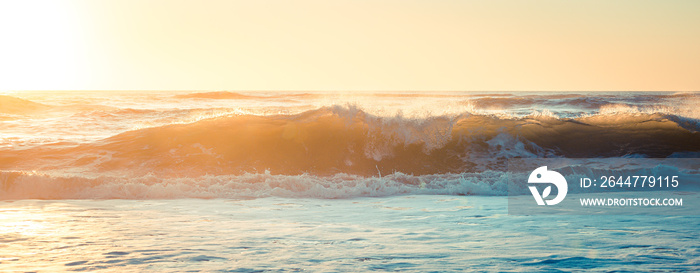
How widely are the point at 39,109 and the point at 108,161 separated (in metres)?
17.9

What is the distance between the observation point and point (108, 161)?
502 inches

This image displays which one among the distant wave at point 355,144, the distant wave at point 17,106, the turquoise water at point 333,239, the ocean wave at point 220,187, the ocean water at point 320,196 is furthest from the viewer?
the distant wave at point 17,106

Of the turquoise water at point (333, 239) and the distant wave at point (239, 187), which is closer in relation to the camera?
the turquoise water at point (333, 239)

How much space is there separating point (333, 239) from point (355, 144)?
9.17 m

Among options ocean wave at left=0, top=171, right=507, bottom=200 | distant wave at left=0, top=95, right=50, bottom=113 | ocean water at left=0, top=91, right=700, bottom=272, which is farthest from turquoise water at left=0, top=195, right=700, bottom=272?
distant wave at left=0, top=95, right=50, bottom=113

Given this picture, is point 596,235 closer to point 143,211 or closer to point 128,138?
point 143,211

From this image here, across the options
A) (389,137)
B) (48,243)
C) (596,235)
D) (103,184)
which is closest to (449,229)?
(596,235)

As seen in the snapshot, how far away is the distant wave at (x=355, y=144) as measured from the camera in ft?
42.9

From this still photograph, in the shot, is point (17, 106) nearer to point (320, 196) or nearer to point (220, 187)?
point (220, 187)

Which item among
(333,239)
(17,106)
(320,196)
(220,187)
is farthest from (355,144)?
(17,106)

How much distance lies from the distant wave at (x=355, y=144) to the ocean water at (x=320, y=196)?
2.4 inches

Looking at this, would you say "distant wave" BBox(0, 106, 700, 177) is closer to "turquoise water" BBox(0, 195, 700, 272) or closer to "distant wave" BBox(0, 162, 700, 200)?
"distant wave" BBox(0, 162, 700, 200)

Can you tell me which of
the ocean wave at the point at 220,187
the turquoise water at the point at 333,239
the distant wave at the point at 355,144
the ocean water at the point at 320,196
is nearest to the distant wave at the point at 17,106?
the ocean water at the point at 320,196

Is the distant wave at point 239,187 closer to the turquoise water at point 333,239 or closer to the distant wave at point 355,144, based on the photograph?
the turquoise water at point 333,239
